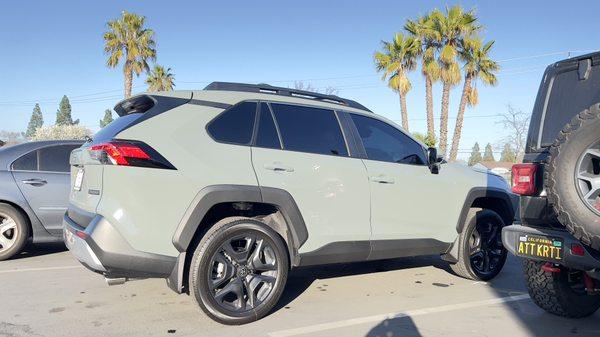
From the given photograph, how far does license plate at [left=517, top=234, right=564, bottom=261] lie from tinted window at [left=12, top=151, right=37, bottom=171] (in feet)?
19.4

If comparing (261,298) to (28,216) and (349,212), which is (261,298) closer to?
(349,212)

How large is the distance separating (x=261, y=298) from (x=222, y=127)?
1.46 metres

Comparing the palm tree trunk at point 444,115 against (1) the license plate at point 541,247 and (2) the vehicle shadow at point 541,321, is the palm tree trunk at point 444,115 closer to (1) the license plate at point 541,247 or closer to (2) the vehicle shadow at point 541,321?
(2) the vehicle shadow at point 541,321

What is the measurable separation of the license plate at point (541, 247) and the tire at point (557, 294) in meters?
0.54

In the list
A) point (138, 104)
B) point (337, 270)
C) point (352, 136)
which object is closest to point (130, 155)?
point (138, 104)

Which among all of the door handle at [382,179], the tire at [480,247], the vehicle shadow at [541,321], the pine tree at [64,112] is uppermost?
the pine tree at [64,112]

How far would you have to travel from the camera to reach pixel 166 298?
15.7 feet

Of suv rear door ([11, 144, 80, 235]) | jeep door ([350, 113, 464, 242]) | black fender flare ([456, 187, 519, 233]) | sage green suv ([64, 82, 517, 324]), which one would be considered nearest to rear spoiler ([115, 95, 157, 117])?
sage green suv ([64, 82, 517, 324])

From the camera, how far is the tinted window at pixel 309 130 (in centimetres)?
450

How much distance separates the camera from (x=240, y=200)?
407cm

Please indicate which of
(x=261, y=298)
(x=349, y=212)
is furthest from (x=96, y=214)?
(x=349, y=212)

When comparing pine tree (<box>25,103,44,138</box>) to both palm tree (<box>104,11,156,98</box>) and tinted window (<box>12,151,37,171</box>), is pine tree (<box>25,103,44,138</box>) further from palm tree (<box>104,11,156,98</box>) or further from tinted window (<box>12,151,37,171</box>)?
tinted window (<box>12,151,37,171</box>)

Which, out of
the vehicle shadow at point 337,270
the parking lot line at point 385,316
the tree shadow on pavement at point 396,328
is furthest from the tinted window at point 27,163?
the tree shadow on pavement at point 396,328

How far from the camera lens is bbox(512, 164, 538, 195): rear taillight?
3.87 metres
